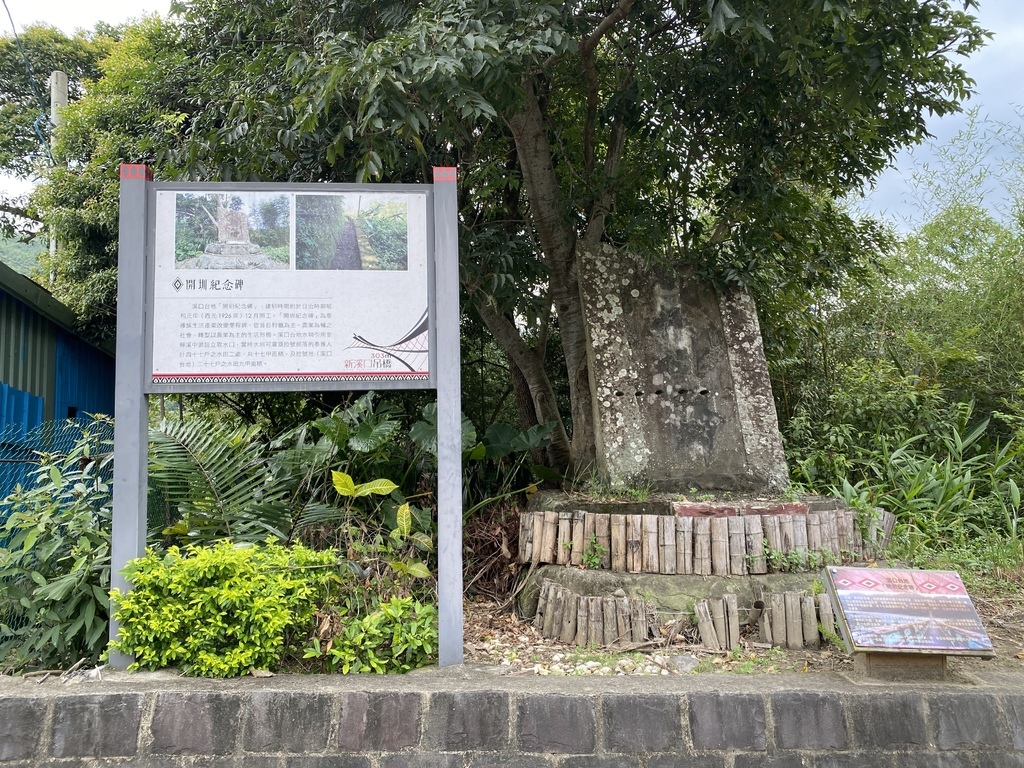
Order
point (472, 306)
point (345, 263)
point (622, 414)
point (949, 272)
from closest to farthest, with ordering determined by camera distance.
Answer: point (345, 263)
point (622, 414)
point (472, 306)
point (949, 272)

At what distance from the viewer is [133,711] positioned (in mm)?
3119

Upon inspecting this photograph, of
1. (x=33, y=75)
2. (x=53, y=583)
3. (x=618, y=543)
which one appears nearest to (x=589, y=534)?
(x=618, y=543)

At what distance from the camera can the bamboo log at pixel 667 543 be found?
4148 millimetres

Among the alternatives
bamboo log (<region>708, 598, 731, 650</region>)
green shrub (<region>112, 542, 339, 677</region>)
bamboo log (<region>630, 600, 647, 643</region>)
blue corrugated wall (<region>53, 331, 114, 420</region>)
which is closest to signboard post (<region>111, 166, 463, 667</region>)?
green shrub (<region>112, 542, 339, 677</region>)

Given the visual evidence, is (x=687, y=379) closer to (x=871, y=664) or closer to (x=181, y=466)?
(x=871, y=664)

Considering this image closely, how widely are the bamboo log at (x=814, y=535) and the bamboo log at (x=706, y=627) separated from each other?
2.61 feet

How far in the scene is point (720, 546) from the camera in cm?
414

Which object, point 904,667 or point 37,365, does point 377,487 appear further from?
point 37,365

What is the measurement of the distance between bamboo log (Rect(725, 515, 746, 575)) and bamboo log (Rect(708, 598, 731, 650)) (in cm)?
28

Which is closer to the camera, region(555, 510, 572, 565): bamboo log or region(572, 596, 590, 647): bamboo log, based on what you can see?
region(572, 596, 590, 647): bamboo log

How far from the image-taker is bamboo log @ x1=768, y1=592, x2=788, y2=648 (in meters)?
3.89

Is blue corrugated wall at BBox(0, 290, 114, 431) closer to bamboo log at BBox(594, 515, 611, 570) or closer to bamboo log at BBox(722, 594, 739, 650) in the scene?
bamboo log at BBox(594, 515, 611, 570)

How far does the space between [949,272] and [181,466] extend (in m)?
7.26

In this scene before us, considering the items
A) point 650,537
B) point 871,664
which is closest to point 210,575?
point 650,537
